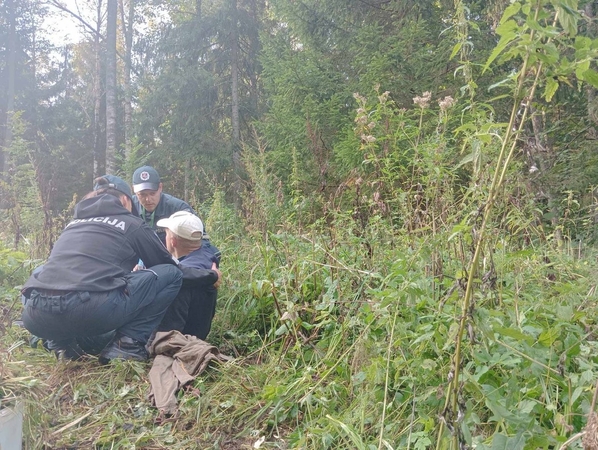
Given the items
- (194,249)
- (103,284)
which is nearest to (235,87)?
(194,249)

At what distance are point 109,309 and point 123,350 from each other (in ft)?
1.02

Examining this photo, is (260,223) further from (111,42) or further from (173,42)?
(173,42)

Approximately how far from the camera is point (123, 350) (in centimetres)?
305

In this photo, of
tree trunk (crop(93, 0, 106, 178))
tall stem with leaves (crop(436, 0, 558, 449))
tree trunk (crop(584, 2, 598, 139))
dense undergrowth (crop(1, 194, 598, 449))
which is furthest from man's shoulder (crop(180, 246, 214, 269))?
tree trunk (crop(93, 0, 106, 178))

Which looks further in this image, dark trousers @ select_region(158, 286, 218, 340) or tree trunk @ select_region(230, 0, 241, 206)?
tree trunk @ select_region(230, 0, 241, 206)

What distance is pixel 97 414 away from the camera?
2.46m

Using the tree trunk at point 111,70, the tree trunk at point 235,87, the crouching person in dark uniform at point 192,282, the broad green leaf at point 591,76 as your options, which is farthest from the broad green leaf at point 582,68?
the tree trunk at point 111,70

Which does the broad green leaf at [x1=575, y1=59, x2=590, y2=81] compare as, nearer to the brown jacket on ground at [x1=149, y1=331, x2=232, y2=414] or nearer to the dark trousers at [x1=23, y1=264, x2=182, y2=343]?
the brown jacket on ground at [x1=149, y1=331, x2=232, y2=414]

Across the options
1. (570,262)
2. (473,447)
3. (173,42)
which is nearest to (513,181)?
(570,262)

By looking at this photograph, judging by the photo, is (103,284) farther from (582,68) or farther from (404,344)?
(582,68)

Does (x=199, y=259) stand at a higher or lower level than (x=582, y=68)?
lower

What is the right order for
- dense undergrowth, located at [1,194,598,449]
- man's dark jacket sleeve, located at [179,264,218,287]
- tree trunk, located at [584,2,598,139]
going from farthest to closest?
tree trunk, located at [584,2,598,139] → man's dark jacket sleeve, located at [179,264,218,287] → dense undergrowth, located at [1,194,598,449]

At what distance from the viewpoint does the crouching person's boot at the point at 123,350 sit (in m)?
3.02

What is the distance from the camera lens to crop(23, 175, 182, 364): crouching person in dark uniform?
284cm
